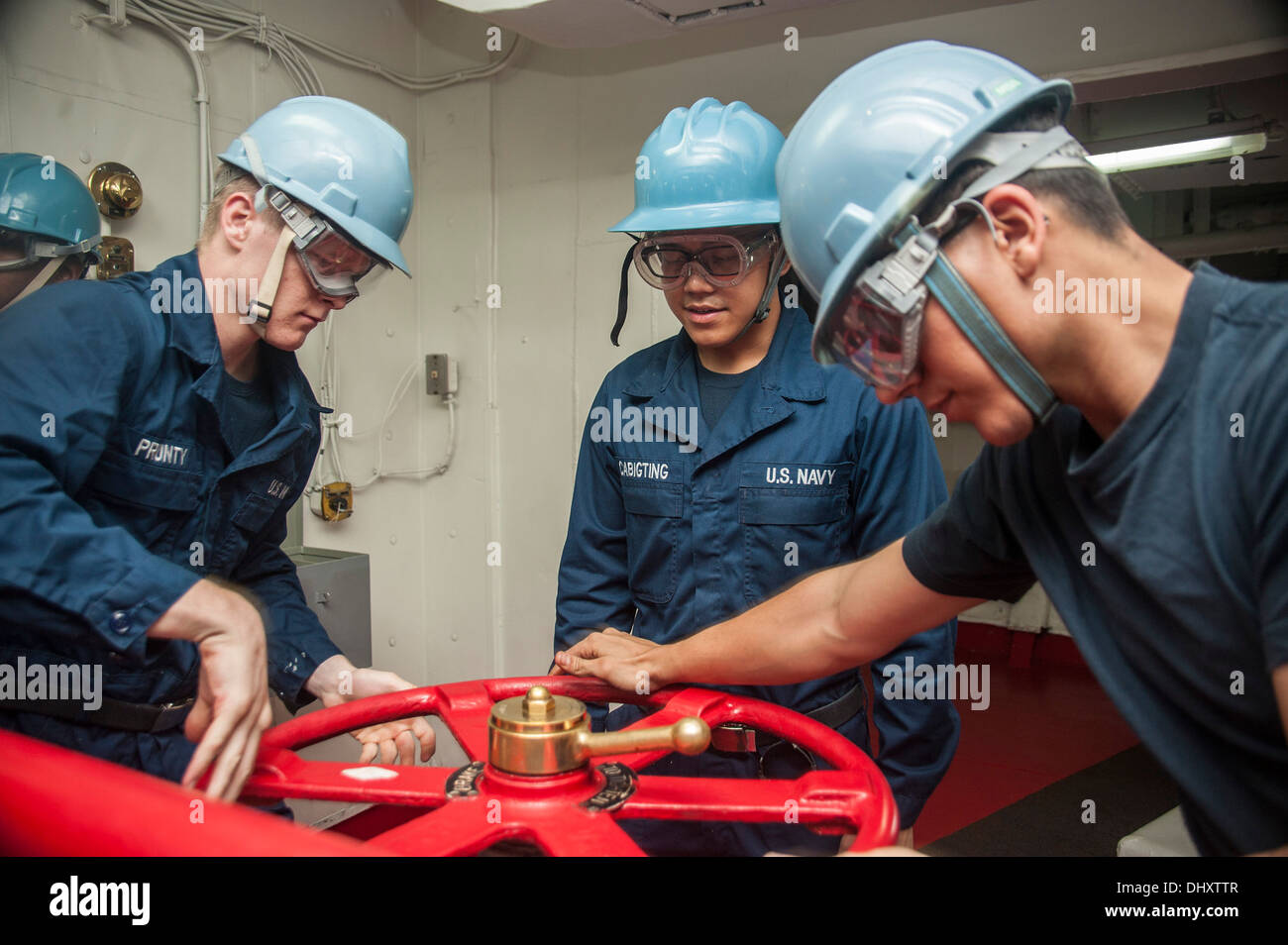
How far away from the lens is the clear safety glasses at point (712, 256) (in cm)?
174

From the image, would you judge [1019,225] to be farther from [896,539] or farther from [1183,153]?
[1183,153]

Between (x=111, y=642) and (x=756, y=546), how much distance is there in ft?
3.44

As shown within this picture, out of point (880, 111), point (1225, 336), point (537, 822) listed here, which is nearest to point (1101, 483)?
point (1225, 336)

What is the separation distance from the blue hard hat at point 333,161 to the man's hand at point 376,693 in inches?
27.3

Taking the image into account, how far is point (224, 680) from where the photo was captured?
3.46 feet

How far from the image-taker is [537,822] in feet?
3.29

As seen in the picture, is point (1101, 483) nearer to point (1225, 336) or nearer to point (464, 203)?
point (1225, 336)

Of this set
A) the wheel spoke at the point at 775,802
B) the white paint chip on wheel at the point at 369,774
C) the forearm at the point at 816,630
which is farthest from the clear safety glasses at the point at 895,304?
the white paint chip on wheel at the point at 369,774

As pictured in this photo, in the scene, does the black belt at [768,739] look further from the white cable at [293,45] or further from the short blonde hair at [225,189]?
the white cable at [293,45]

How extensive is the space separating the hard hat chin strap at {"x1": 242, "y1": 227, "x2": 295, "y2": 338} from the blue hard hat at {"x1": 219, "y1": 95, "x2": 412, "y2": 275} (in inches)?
2.8

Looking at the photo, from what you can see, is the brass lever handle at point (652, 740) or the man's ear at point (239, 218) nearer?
the brass lever handle at point (652, 740)

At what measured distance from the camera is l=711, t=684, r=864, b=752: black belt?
1.44 metres

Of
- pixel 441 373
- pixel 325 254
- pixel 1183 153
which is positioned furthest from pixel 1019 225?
pixel 1183 153

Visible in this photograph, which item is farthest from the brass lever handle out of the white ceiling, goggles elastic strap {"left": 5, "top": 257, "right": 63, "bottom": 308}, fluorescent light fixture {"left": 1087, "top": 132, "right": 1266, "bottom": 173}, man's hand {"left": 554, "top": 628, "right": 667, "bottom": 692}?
fluorescent light fixture {"left": 1087, "top": 132, "right": 1266, "bottom": 173}
